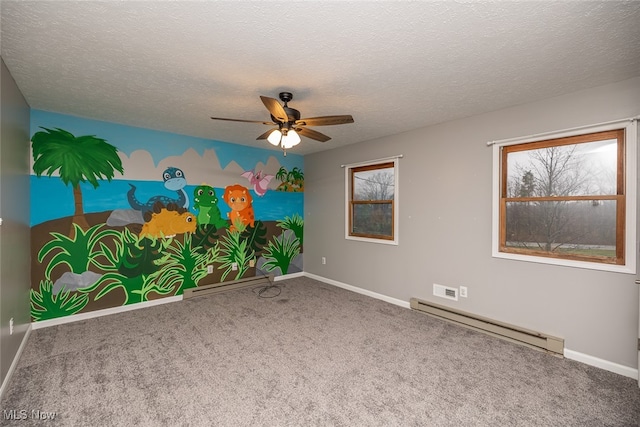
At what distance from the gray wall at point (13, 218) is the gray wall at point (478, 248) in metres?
3.18

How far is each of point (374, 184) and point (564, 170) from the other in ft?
7.59

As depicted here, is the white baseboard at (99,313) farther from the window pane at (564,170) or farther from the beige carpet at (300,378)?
the window pane at (564,170)

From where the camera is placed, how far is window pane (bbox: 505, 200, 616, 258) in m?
2.43

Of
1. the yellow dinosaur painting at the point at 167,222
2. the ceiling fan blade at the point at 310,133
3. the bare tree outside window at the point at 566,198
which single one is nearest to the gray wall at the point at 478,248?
the bare tree outside window at the point at 566,198

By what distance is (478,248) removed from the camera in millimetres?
3152

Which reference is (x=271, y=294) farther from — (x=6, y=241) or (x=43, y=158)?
(x=43, y=158)

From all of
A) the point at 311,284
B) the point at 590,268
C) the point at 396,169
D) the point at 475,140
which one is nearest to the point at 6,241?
the point at 311,284

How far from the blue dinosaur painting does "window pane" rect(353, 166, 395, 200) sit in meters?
2.75

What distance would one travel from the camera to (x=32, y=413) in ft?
5.87

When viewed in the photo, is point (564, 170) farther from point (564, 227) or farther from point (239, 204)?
point (239, 204)

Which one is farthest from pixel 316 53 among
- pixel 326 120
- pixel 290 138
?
pixel 290 138

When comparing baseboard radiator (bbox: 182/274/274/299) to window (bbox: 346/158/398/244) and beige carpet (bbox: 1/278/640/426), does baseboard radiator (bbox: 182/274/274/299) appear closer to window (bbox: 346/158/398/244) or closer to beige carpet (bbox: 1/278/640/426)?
beige carpet (bbox: 1/278/640/426)

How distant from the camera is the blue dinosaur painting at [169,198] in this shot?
3737mm

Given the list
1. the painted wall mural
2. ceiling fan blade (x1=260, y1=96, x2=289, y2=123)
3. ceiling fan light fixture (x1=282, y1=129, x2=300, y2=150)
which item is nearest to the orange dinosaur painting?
the painted wall mural
